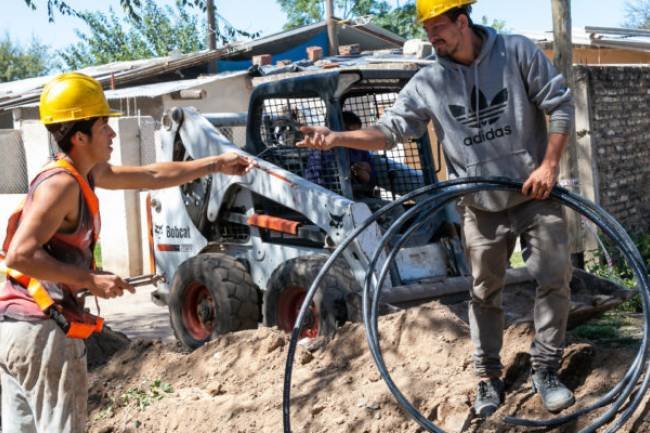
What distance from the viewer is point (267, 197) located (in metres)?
8.26

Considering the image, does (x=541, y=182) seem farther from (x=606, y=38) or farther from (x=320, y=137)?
(x=606, y=38)

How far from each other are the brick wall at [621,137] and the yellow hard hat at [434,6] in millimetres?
7721

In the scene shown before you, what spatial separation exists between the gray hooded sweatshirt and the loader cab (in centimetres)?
284

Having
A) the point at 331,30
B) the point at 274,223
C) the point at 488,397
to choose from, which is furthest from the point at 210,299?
the point at 331,30

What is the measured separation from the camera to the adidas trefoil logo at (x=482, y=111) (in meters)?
4.79

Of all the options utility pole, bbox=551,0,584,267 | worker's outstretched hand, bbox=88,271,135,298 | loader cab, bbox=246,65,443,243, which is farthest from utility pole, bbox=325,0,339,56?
worker's outstretched hand, bbox=88,271,135,298

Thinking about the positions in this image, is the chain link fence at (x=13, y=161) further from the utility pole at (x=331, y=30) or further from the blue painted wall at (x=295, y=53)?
the utility pole at (x=331, y=30)

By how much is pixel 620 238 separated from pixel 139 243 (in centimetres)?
1001

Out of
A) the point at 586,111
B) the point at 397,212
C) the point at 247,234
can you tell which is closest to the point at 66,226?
the point at 397,212

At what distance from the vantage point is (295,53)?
2197 cm

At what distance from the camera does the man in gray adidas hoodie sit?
475cm

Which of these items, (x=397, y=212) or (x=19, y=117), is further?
(x=19, y=117)

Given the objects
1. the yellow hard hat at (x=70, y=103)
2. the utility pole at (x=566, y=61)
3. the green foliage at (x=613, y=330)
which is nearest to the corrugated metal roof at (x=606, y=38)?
the utility pole at (x=566, y=61)

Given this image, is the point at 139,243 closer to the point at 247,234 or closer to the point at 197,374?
the point at 247,234
